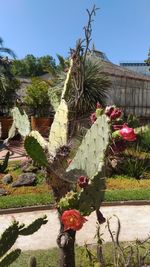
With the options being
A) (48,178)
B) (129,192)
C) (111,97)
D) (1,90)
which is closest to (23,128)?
(48,178)

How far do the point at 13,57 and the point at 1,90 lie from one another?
13.6 ft

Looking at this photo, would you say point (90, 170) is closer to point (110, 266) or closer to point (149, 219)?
point (110, 266)

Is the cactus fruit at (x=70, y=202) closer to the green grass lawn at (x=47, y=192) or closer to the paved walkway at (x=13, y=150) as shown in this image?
the green grass lawn at (x=47, y=192)

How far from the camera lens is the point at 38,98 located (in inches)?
685

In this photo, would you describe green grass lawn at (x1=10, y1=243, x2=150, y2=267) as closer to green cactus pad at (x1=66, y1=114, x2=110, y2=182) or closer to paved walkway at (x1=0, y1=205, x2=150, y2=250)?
paved walkway at (x1=0, y1=205, x2=150, y2=250)

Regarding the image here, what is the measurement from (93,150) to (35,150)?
451mm

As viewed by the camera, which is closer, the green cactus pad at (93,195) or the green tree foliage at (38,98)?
the green cactus pad at (93,195)

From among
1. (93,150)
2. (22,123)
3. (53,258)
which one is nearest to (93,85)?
(53,258)

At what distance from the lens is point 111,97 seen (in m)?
17.9

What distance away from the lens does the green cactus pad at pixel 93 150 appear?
3033 millimetres

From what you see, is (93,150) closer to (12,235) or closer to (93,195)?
(93,195)

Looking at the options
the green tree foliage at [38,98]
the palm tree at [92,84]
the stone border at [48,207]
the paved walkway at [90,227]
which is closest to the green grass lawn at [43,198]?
the stone border at [48,207]

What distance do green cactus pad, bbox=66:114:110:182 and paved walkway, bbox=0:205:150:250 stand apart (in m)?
3.28

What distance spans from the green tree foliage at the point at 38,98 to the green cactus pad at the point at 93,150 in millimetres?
14084
